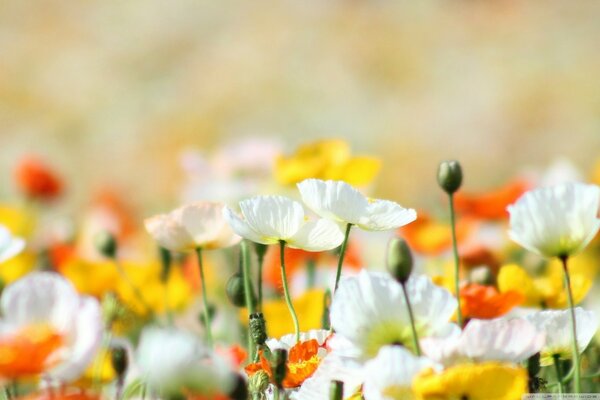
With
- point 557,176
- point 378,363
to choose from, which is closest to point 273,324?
point 378,363

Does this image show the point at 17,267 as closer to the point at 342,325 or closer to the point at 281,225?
the point at 281,225

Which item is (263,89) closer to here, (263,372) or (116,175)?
(116,175)

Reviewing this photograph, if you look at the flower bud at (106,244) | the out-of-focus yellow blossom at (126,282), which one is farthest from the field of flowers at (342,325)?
the out-of-focus yellow blossom at (126,282)

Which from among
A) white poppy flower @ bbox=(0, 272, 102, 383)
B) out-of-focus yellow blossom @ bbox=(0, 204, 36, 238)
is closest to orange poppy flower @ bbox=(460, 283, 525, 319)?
white poppy flower @ bbox=(0, 272, 102, 383)

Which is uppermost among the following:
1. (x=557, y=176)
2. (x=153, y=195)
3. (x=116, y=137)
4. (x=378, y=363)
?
(x=116, y=137)

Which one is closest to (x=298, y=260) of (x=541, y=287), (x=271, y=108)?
(x=541, y=287)

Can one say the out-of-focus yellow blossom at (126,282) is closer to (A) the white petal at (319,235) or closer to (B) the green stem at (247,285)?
(B) the green stem at (247,285)
